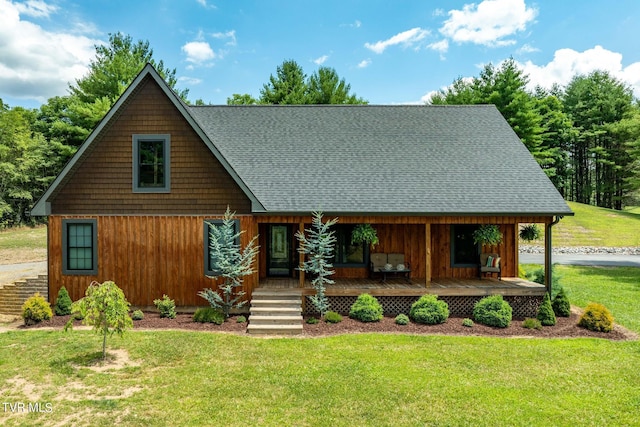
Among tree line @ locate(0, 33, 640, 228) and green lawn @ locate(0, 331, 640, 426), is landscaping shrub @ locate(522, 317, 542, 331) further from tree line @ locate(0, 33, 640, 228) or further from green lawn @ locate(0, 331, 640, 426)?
tree line @ locate(0, 33, 640, 228)

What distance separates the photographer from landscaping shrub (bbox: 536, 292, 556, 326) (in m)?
10.4

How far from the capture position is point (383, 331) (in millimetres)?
9898

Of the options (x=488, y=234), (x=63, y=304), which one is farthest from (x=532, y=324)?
(x=63, y=304)

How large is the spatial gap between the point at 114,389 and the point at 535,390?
23.3 feet

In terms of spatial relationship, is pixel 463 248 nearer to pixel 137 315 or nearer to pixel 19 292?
pixel 137 315

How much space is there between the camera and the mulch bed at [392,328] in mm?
9773

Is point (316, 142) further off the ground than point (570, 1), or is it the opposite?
point (570, 1)

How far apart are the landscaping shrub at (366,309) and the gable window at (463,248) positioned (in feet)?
13.7

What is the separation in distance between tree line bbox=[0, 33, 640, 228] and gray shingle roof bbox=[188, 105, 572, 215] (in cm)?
2313

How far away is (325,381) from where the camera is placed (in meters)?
6.69

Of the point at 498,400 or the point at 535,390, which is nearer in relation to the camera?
the point at 498,400

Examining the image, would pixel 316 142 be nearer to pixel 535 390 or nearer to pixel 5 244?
pixel 535 390

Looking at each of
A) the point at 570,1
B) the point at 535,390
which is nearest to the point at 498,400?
the point at 535,390

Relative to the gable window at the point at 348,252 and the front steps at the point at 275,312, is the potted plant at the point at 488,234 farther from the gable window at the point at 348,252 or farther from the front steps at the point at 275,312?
the front steps at the point at 275,312
